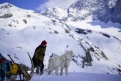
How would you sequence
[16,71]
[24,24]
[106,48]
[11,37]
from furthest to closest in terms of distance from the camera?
[106,48] → [24,24] → [11,37] → [16,71]

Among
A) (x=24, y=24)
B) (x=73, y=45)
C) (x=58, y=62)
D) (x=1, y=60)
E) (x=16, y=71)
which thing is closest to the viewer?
(x=1, y=60)

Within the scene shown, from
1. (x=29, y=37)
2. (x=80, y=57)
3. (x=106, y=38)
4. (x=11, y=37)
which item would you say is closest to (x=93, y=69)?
(x=80, y=57)

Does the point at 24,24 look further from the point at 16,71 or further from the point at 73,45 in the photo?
the point at 16,71

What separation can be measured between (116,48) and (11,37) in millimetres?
110753

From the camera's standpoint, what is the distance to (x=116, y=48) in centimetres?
14488

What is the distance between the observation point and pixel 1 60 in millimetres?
4895

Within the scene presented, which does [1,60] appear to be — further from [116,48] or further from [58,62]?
[116,48]

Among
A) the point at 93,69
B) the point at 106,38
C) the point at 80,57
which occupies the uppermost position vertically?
the point at 106,38

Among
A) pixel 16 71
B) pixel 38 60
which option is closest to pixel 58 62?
pixel 38 60

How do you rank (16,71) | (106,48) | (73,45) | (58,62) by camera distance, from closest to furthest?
(16,71) < (58,62) < (73,45) < (106,48)

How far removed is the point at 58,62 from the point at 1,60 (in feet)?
26.3

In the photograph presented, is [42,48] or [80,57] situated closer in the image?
[42,48]

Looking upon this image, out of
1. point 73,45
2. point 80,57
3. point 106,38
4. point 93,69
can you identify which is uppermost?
point 106,38

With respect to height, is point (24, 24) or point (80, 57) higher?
point (24, 24)
